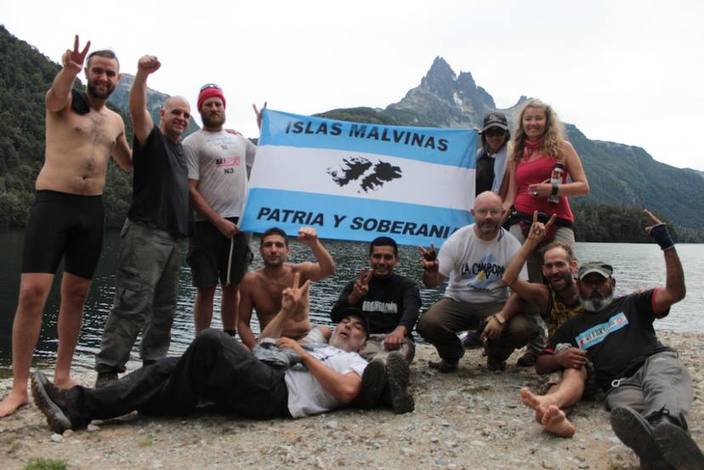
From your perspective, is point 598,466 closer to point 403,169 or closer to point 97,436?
point 97,436

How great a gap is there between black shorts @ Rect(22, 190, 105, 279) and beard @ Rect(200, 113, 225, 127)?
193 cm

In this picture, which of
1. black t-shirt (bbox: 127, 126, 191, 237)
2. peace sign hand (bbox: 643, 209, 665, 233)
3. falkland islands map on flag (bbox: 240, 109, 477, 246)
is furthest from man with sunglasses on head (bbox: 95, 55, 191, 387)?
peace sign hand (bbox: 643, 209, 665, 233)

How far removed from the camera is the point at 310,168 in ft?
28.9

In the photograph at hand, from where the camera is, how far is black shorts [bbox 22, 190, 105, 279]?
233 inches

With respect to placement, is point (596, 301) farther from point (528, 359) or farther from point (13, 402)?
point (13, 402)

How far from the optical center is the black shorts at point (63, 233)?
233 inches

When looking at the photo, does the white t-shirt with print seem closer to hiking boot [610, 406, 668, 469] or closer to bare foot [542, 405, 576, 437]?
bare foot [542, 405, 576, 437]

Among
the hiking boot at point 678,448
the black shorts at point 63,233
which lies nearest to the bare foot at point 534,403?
the hiking boot at point 678,448

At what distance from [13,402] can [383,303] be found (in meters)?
4.23

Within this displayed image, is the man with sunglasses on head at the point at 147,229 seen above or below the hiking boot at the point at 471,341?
above

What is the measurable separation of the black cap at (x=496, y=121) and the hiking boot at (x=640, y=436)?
14.5ft

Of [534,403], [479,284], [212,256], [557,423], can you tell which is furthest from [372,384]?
[212,256]

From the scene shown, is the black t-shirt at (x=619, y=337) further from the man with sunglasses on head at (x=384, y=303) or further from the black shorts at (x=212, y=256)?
the black shorts at (x=212, y=256)

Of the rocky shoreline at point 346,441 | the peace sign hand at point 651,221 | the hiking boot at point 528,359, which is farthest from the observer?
the hiking boot at point 528,359
